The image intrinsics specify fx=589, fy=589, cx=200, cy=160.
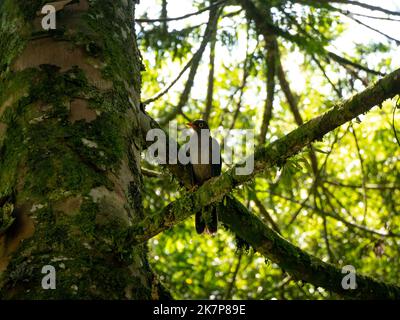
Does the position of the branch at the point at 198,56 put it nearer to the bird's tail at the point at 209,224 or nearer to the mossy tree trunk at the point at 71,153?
the bird's tail at the point at 209,224

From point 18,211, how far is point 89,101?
0.74m

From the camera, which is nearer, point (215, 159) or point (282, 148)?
point (282, 148)

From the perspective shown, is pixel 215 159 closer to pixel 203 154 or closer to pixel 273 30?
pixel 203 154

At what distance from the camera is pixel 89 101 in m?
3.23

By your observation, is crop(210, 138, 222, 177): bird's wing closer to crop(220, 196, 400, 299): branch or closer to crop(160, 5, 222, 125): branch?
crop(160, 5, 222, 125): branch

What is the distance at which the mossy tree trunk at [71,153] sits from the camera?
268cm

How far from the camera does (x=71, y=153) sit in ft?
9.87

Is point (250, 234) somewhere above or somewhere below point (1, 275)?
above

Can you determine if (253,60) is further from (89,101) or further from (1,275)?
(1,275)

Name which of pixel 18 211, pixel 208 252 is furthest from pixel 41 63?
pixel 208 252

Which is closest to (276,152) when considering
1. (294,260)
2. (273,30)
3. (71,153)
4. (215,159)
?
(71,153)

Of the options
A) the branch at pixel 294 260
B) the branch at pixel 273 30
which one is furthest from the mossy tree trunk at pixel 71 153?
the branch at pixel 273 30

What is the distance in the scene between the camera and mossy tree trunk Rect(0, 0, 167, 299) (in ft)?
8.78

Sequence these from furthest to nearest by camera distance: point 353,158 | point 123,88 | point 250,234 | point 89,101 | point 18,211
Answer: point 353,158, point 250,234, point 123,88, point 89,101, point 18,211
